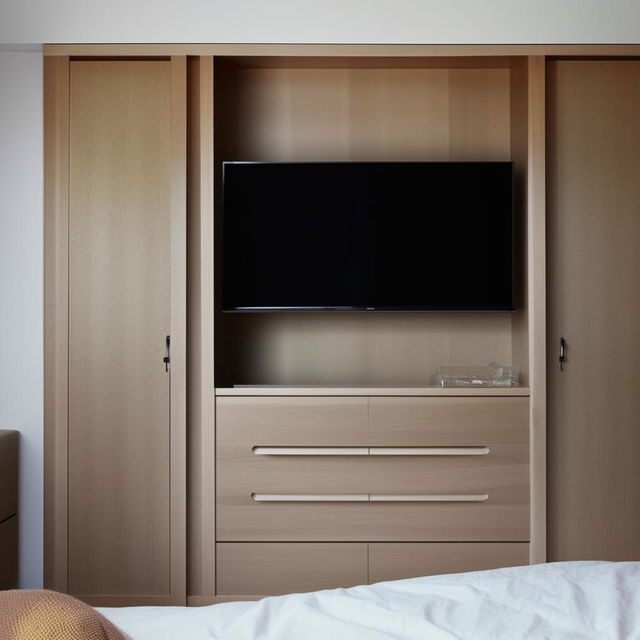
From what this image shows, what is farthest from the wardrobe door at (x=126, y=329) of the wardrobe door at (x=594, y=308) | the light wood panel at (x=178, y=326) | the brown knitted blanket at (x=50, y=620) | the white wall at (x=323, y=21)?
the brown knitted blanket at (x=50, y=620)

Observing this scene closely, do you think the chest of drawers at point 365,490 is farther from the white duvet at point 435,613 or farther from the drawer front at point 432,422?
the white duvet at point 435,613

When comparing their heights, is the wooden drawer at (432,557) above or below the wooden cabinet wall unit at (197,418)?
Answer: below

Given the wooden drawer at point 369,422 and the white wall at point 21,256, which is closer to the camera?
the wooden drawer at point 369,422

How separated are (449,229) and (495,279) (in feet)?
0.91

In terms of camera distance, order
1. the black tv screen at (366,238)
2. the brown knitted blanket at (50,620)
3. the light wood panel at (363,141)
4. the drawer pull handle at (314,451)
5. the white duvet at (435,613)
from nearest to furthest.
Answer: the brown knitted blanket at (50,620) < the white duvet at (435,613) < the drawer pull handle at (314,451) < the black tv screen at (366,238) < the light wood panel at (363,141)

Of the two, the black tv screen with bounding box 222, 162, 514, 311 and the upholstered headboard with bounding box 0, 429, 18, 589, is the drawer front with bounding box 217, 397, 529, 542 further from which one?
the upholstered headboard with bounding box 0, 429, 18, 589

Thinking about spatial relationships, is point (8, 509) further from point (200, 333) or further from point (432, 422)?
point (432, 422)

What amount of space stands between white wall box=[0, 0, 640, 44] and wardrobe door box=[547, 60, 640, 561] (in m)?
0.17

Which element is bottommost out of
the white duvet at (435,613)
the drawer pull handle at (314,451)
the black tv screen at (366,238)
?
the white duvet at (435,613)

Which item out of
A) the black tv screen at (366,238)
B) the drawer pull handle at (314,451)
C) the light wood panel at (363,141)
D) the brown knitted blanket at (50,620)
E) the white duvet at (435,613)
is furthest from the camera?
the light wood panel at (363,141)

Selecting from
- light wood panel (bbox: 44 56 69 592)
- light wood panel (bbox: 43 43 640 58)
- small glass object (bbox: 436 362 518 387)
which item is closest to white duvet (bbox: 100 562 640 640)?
small glass object (bbox: 436 362 518 387)

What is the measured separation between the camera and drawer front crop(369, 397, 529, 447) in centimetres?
281

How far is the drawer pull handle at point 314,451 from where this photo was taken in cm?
280

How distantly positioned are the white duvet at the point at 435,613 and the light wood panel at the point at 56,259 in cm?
162
